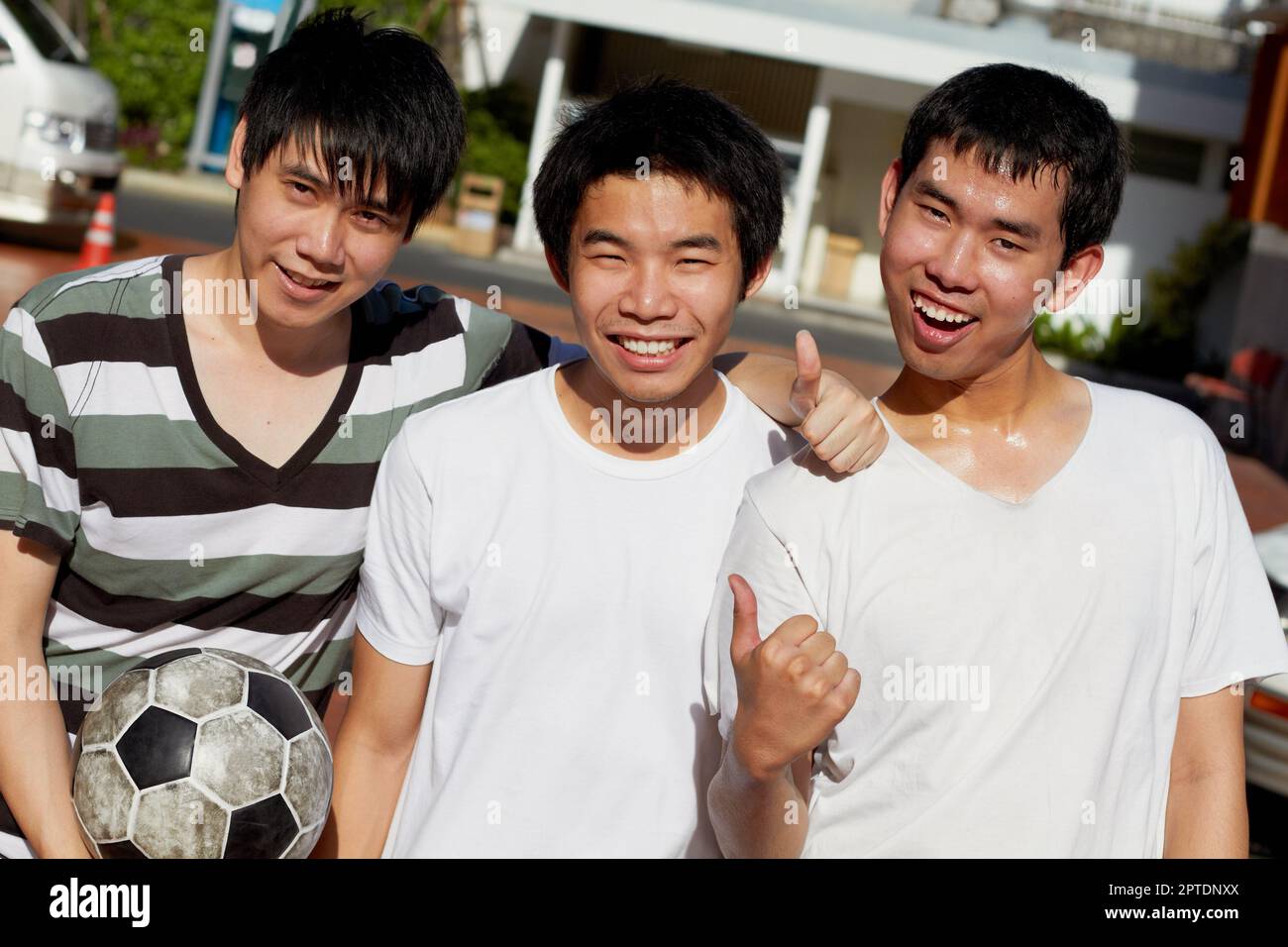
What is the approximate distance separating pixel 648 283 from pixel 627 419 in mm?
295

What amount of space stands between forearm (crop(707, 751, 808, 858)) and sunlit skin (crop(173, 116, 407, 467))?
1.07 metres

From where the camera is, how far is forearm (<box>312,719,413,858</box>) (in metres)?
2.51

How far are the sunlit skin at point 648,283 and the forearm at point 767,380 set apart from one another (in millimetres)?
208

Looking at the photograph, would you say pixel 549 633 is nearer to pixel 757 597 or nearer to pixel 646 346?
pixel 757 597

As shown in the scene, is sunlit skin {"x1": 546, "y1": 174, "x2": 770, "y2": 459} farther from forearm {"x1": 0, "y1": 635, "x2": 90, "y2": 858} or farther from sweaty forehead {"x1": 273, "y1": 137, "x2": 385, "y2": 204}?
forearm {"x1": 0, "y1": 635, "x2": 90, "y2": 858}

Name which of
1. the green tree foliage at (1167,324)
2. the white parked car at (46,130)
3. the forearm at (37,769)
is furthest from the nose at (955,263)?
the green tree foliage at (1167,324)

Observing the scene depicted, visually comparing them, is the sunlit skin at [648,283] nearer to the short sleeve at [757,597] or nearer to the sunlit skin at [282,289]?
the short sleeve at [757,597]

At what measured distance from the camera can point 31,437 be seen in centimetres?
240

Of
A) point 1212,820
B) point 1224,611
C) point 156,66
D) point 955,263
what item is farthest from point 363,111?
point 156,66

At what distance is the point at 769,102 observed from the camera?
22.8m

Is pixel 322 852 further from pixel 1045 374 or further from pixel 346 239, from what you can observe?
pixel 1045 374

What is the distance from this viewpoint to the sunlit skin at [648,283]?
236cm
